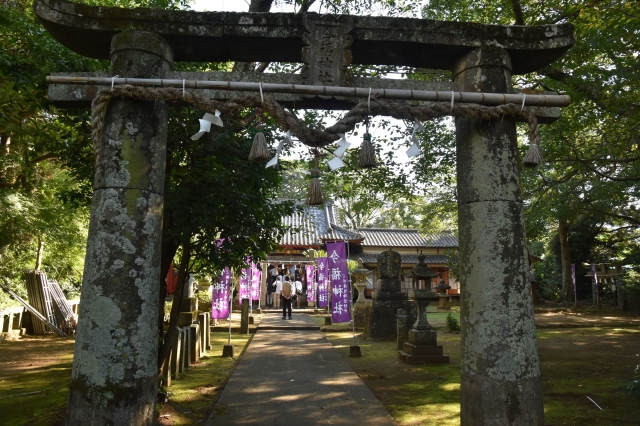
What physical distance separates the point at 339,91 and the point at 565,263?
23623 millimetres

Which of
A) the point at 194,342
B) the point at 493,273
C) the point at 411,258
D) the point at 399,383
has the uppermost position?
the point at 411,258

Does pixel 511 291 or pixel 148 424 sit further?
pixel 511 291

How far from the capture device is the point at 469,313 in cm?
365

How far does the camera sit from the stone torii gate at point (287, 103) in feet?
10.8

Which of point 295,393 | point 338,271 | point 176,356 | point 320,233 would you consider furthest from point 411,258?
point 295,393

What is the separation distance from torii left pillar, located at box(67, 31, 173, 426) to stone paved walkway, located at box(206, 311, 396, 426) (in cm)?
173

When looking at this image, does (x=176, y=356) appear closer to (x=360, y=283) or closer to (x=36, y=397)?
(x=36, y=397)

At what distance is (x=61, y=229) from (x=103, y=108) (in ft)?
29.1

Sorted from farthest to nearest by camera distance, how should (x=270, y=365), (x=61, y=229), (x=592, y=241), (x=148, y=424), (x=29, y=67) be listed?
(x=592, y=241)
(x=61, y=229)
(x=270, y=365)
(x=29, y=67)
(x=148, y=424)

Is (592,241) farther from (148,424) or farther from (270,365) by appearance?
(148,424)

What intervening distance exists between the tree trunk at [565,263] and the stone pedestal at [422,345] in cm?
1694

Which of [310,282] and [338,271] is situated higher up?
[338,271]

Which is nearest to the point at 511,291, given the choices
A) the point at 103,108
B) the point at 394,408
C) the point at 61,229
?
the point at 394,408

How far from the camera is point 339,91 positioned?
353cm
